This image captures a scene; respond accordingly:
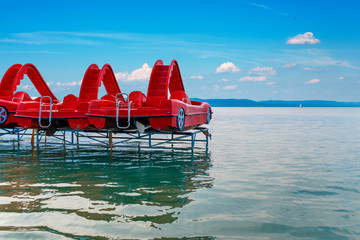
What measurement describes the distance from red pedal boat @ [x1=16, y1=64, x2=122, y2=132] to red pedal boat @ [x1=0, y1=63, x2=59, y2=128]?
75 cm

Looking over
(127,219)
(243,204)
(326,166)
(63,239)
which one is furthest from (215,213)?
(326,166)

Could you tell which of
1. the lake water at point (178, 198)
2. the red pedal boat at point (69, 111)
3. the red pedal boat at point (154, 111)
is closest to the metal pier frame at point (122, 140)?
the red pedal boat at point (69, 111)

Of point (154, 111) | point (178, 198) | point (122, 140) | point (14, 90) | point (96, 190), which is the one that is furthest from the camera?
point (122, 140)

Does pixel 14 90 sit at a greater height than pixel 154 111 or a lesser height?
greater

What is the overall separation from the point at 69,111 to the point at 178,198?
24.2 ft

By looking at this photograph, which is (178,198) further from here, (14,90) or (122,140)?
(14,90)

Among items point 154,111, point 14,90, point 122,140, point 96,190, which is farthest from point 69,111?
point 96,190

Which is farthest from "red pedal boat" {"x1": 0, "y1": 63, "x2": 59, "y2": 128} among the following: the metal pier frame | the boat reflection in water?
the boat reflection in water

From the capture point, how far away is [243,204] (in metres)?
6.73

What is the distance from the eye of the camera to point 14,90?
52.2ft

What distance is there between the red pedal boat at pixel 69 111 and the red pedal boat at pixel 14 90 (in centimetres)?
75

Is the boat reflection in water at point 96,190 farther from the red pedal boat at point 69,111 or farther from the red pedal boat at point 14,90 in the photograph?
the red pedal boat at point 14,90

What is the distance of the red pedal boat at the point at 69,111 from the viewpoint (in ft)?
42.6

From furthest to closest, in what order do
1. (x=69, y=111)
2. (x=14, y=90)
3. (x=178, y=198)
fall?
1. (x=14, y=90)
2. (x=69, y=111)
3. (x=178, y=198)
